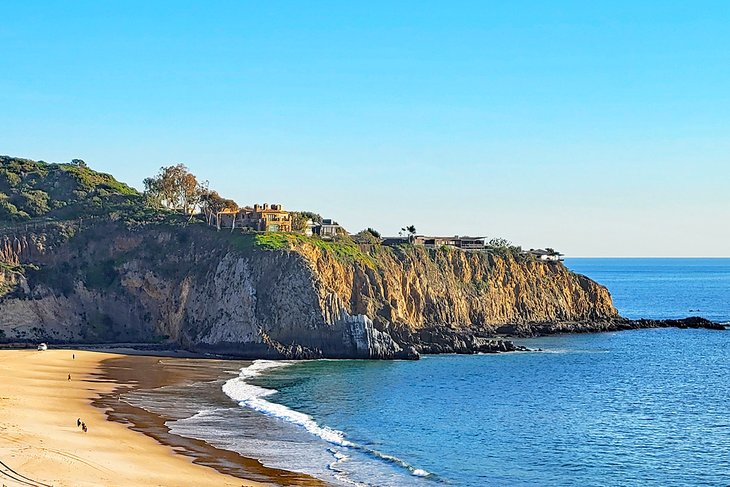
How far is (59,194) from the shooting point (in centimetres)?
10962

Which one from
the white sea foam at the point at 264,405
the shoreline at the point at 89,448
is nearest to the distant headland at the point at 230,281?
the white sea foam at the point at 264,405

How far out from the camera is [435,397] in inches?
2392

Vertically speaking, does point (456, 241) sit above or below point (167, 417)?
above

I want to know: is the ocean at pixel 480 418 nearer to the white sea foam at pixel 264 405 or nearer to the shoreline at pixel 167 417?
the white sea foam at pixel 264 405

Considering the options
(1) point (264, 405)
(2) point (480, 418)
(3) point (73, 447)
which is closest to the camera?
(3) point (73, 447)

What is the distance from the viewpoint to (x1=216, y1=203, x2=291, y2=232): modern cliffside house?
97.8 metres

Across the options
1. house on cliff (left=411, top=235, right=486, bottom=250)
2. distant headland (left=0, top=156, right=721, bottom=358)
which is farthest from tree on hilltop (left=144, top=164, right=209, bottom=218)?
house on cliff (left=411, top=235, right=486, bottom=250)

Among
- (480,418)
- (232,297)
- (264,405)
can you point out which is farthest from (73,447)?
(232,297)

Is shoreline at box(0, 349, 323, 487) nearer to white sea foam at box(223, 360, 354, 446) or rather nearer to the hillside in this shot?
white sea foam at box(223, 360, 354, 446)

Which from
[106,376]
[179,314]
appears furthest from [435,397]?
[179,314]

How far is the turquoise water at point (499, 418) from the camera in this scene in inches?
1580

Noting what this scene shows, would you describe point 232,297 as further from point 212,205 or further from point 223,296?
point 212,205

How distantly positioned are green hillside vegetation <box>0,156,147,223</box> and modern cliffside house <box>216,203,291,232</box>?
10387 millimetres

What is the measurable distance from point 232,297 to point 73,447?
148 ft
